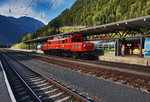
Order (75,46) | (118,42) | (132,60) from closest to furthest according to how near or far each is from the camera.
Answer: (132,60), (75,46), (118,42)

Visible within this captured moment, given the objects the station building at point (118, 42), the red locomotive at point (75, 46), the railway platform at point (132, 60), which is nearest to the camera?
the railway platform at point (132, 60)

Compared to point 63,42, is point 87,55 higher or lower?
lower

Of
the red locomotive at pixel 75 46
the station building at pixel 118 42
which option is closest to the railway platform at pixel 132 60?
the station building at pixel 118 42

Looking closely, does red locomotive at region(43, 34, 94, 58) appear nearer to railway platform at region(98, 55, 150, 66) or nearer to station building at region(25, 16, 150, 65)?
station building at region(25, 16, 150, 65)

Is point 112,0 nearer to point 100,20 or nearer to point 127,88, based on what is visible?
point 100,20

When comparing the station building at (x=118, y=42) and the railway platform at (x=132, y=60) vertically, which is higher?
the station building at (x=118, y=42)

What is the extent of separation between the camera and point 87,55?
15.0 metres

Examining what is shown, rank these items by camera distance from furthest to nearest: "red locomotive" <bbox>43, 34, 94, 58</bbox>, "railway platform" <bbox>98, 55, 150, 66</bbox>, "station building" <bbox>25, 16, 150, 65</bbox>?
1. "red locomotive" <bbox>43, 34, 94, 58</bbox>
2. "station building" <bbox>25, 16, 150, 65</bbox>
3. "railway platform" <bbox>98, 55, 150, 66</bbox>

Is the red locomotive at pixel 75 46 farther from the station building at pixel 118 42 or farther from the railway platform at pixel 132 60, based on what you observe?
the railway platform at pixel 132 60

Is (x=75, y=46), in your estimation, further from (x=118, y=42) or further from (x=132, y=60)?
(x=132, y=60)

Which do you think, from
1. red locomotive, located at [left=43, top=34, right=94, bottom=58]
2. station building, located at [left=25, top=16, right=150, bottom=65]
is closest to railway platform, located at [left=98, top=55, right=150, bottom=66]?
station building, located at [left=25, top=16, right=150, bottom=65]

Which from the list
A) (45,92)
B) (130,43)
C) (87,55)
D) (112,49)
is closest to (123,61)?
(112,49)

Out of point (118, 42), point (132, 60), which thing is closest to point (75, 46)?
point (118, 42)

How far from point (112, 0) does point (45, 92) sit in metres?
133
